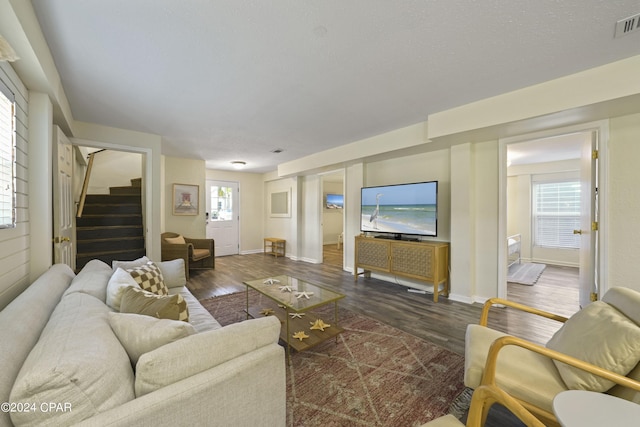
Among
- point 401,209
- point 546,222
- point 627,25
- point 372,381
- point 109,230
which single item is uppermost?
point 627,25

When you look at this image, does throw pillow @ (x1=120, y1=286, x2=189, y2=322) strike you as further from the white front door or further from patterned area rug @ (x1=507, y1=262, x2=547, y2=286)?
the white front door

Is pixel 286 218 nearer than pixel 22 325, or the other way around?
pixel 22 325

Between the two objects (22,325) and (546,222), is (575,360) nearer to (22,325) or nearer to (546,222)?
(22,325)

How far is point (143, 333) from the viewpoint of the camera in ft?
3.33

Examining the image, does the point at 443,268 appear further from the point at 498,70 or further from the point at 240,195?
the point at 240,195

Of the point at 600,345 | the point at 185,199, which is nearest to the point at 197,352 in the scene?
the point at 600,345

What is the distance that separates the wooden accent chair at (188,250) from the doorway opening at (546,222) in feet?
15.5

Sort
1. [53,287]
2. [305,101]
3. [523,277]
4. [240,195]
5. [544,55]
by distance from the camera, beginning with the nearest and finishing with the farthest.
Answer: [53,287] < [544,55] < [305,101] < [523,277] < [240,195]

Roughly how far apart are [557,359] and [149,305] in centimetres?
199

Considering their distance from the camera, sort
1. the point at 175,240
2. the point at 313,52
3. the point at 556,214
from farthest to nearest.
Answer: the point at 556,214
the point at 175,240
the point at 313,52

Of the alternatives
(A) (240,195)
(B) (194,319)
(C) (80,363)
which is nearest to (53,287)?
(B) (194,319)

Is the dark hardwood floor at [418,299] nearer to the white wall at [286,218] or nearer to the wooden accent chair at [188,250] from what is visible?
the wooden accent chair at [188,250]

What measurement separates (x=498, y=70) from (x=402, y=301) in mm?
2663

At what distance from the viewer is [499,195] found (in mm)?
3074
